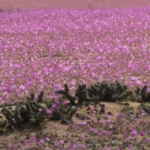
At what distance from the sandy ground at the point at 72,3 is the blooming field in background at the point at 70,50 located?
6758mm

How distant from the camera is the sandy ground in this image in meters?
38.6

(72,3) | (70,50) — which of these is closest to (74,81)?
(70,50)

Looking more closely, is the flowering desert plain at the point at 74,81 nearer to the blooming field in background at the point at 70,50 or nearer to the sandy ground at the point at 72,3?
the blooming field in background at the point at 70,50

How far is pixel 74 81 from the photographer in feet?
37.9

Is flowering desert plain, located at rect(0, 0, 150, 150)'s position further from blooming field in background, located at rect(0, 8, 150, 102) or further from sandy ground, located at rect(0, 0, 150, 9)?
sandy ground, located at rect(0, 0, 150, 9)

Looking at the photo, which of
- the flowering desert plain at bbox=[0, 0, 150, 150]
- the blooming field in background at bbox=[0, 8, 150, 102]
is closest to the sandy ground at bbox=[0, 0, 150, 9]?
the blooming field in background at bbox=[0, 8, 150, 102]

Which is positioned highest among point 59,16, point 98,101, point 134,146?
point 59,16

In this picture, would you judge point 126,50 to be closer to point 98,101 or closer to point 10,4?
point 98,101

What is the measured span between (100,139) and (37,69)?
297 inches

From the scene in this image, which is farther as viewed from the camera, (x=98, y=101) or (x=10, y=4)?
(x=10, y=4)

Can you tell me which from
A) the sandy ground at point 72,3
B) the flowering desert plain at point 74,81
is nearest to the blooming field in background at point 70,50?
the flowering desert plain at point 74,81

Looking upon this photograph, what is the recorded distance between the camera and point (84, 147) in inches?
266

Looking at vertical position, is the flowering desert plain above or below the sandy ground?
below

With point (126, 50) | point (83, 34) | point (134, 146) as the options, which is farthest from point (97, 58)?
point (134, 146)
